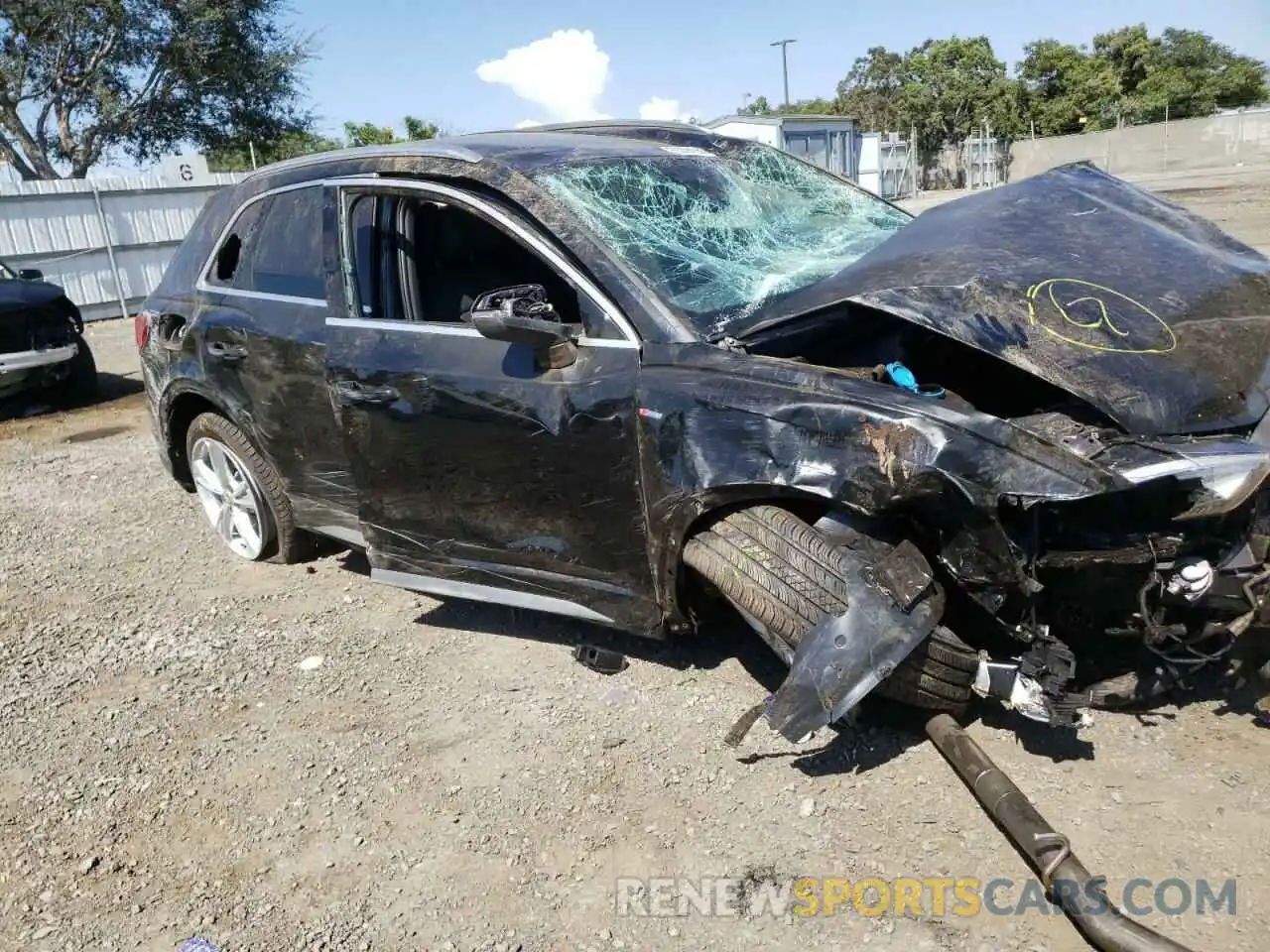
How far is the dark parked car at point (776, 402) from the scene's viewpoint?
2584mm

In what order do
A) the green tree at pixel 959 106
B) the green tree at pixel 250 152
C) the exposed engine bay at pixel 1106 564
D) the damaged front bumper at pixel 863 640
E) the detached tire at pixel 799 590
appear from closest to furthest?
1. the exposed engine bay at pixel 1106 564
2. the damaged front bumper at pixel 863 640
3. the detached tire at pixel 799 590
4. the green tree at pixel 250 152
5. the green tree at pixel 959 106

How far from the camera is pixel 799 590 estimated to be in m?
2.77

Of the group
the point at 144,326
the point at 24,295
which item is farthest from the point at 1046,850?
the point at 24,295

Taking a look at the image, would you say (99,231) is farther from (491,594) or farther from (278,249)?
(491,594)

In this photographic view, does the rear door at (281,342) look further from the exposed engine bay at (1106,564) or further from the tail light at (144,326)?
the exposed engine bay at (1106,564)

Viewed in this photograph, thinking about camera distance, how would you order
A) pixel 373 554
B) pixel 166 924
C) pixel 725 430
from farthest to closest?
1. pixel 373 554
2. pixel 725 430
3. pixel 166 924

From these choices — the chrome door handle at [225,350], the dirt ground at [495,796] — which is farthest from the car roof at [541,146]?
the dirt ground at [495,796]

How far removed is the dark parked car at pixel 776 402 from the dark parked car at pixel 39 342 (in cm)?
545

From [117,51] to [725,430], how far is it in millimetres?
25596

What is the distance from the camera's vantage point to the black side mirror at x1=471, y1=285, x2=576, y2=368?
3.09 meters

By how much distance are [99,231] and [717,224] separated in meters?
15.2

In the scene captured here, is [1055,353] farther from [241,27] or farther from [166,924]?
[241,27]

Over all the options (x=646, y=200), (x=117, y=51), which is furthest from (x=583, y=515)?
(x=117, y=51)

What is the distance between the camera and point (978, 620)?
2.88m
